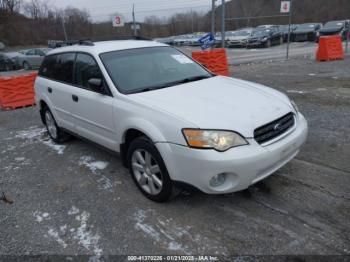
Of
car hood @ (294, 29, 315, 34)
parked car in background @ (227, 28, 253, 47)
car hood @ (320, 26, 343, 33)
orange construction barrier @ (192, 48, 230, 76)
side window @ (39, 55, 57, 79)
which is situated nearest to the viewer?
side window @ (39, 55, 57, 79)

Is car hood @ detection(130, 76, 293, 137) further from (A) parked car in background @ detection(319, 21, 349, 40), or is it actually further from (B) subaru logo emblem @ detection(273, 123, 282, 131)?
(A) parked car in background @ detection(319, 21, 349, 40)

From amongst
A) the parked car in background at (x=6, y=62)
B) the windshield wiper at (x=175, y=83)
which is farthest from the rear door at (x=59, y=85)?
the parked car in background at (x=6, y=62)

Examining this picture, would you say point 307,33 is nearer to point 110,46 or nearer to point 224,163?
point 110,46

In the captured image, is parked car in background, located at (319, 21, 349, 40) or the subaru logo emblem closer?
the subaru logo emblem

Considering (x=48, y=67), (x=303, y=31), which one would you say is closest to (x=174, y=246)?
(x=48, y=67)

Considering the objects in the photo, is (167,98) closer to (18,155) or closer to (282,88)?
(18,155)

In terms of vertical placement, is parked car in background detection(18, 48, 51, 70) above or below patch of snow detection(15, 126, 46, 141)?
above

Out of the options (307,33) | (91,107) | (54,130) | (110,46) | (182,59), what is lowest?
(54,130)

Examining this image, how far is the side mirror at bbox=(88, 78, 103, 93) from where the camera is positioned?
391 cm

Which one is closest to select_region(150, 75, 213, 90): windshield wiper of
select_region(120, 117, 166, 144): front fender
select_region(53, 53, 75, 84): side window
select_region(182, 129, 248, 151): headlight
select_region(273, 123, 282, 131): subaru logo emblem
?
select_region(120, 117, 166, 144): front fender

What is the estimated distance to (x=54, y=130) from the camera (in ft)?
18.9

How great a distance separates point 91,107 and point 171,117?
1497 mm

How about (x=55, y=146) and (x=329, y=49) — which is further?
(x=329, y=49)

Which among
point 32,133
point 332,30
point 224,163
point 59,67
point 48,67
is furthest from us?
point 332,30
